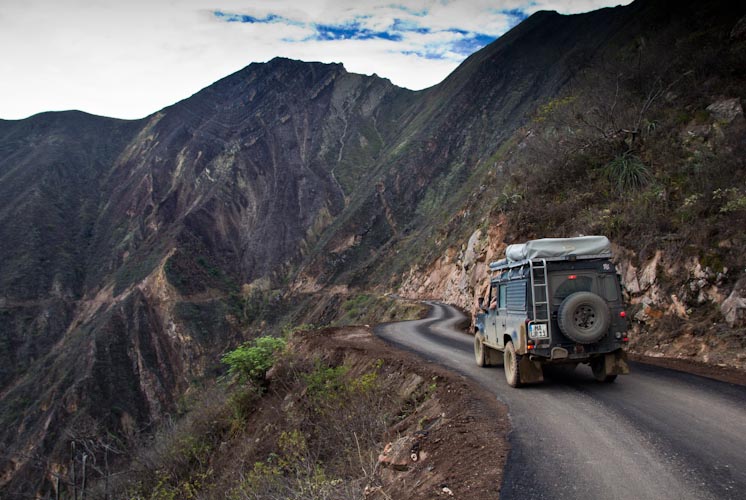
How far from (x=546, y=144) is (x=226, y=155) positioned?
258ft

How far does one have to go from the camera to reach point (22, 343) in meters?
61.4

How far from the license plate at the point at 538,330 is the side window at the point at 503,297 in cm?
145

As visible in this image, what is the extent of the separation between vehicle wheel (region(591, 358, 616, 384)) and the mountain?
387 centimetres

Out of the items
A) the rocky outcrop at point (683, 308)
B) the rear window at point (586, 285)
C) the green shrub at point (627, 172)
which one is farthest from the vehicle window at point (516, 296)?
the green shrub at point (627, 172)

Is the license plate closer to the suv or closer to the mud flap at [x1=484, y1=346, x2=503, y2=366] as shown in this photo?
the suv

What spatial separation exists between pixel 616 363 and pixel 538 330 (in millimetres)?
1490

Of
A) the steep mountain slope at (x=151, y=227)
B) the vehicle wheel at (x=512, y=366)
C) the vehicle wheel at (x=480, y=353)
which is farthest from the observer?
the steep mountain slope at (x=151, y=227)

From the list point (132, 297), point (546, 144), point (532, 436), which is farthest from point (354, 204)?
point (532, 436)

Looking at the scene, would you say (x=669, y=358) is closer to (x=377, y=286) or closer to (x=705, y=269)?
(x=705, y=269)

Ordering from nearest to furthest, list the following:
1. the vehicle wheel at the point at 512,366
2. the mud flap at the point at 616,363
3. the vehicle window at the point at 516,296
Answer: the mud flap at the point at 616,363, the vehicle window at the point at 516,296, the vehicle wheel at the point at 512,366

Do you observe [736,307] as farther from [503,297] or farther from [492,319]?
[492,319]

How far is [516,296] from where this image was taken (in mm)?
8203

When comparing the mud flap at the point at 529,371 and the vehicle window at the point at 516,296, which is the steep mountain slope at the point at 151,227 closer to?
the vehicle window at the point at 516,296

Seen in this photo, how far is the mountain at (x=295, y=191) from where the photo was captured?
17016mm
